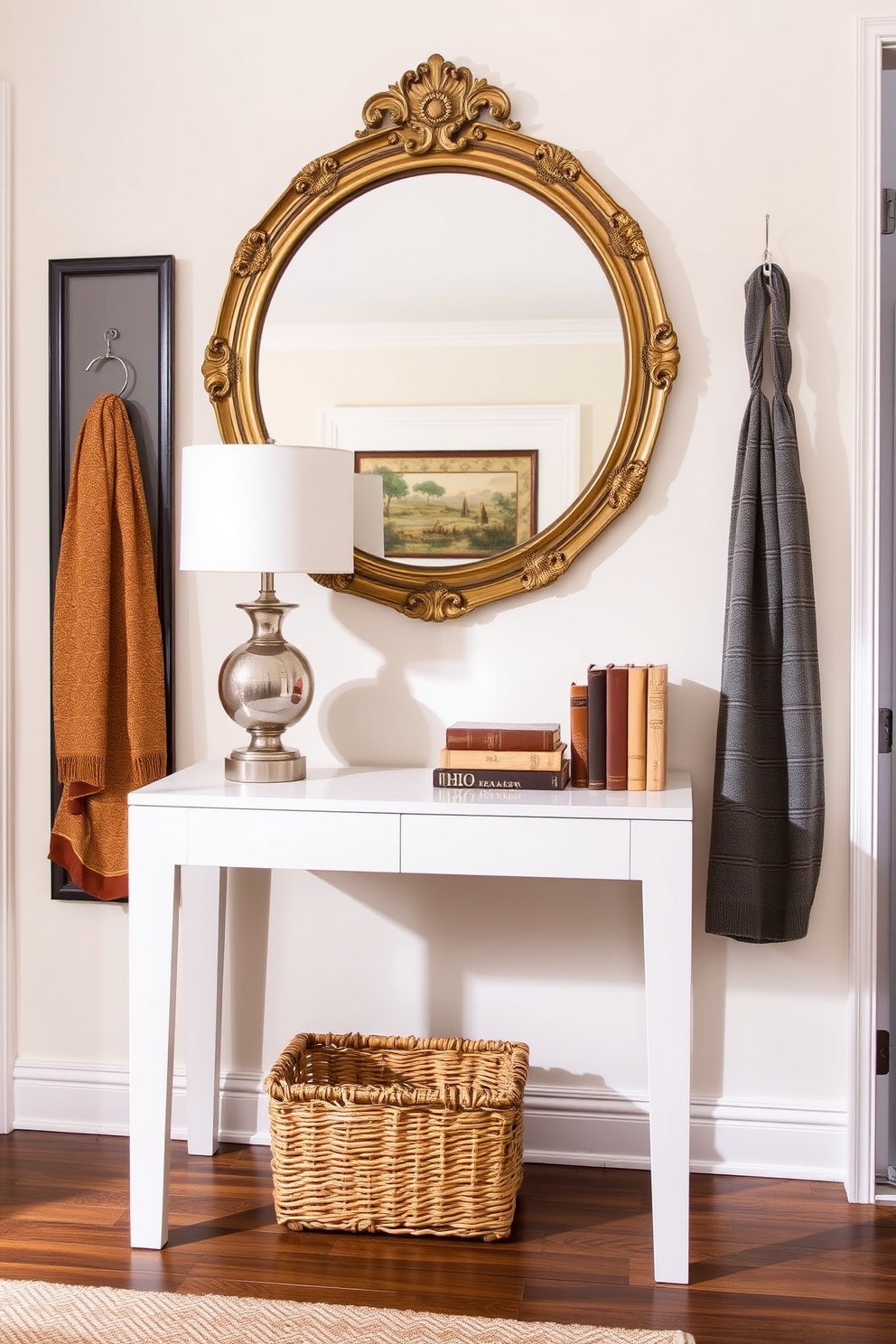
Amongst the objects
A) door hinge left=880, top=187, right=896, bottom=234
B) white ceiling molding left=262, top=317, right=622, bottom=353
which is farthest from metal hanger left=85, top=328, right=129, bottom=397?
door hinge left=880, top=187, right=896, bottom=234

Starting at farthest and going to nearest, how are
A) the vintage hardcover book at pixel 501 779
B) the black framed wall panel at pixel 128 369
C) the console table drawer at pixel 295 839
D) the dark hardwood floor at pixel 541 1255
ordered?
the black framed wall panel at pixel 128 369
the vintage hardcover book at pixel 501 779
the console table drawer at pixel 295 839
the dark hardwood floor at pixel 541 1255

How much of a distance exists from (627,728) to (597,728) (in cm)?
6

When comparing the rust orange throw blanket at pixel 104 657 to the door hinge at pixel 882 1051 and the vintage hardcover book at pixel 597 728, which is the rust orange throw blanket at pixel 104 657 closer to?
the vintage hardcover book at pixel 597 728

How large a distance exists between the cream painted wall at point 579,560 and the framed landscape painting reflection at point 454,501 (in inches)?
5.9

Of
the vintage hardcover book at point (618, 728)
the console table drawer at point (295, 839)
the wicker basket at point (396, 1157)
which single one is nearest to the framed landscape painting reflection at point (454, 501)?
the vintage hardcover book at point (618, 728)

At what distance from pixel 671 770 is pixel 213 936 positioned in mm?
1041

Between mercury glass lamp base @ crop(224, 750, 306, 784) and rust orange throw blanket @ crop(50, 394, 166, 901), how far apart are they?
32cm

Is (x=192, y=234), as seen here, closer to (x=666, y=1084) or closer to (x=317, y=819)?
(x=317, y=819)

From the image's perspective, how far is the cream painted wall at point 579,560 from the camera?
245 centimetres

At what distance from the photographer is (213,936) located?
8.42 ft

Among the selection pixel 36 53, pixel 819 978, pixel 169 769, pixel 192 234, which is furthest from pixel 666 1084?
pixel 36 53

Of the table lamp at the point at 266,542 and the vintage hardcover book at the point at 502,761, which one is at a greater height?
the table lamp at the point at 266,542

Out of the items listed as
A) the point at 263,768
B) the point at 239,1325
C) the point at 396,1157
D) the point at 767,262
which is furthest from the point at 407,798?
the point at 767,262

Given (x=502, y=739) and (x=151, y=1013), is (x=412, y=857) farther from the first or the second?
(x=151, y=1013)
